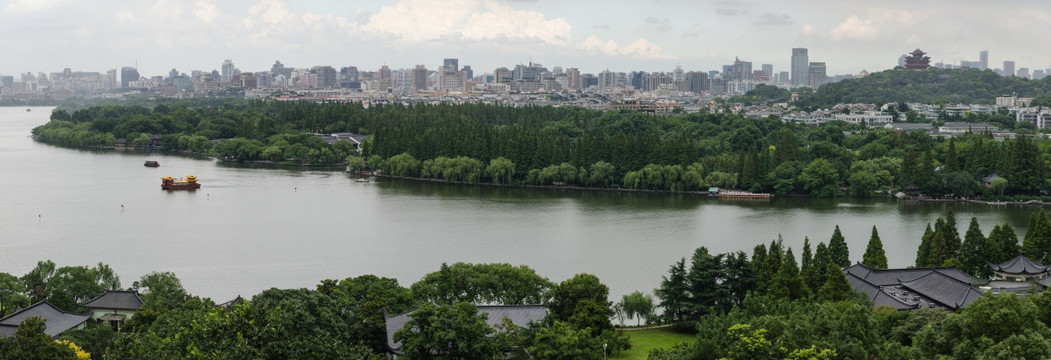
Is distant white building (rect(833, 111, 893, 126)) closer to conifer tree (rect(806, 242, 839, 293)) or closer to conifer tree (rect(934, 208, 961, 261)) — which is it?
conifer tree (rect(934, 208, 961, 261))

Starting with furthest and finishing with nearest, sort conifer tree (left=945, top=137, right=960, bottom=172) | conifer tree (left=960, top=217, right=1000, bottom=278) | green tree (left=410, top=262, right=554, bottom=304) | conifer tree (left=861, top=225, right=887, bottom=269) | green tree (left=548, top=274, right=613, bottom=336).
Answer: conifer tree (left=945, top=137, right=960, bottom=172), conifer tree (left=960, top=217, right=1000, bottom=278), conifer tree (left=861, top=225, right=887, bottom=269), green tree (left=410, top=262, right=554, bottom=304), green tree (left=548, top=274, right=613, bottom=336)

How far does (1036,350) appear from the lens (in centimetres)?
838

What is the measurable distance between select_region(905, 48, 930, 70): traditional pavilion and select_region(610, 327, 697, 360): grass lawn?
6829 cm

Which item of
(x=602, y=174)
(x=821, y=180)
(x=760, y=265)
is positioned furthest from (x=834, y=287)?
(x=602, y=174)

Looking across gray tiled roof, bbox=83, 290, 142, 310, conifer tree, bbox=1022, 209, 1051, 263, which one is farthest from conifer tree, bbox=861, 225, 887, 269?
gray tiled roof, bbox=83, 290, 142, 310

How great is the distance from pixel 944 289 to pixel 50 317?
10.9 m

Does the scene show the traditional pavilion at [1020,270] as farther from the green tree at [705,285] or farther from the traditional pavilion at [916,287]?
the green tree at [705,285]

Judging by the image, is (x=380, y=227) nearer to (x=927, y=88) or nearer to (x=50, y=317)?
(x=50, y=317)

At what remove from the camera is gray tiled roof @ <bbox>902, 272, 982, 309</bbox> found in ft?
41.3

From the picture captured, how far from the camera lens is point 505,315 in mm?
11352

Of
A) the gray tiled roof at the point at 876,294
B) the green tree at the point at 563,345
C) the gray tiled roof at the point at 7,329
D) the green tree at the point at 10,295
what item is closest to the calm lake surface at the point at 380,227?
the green tree at the point at 10,295

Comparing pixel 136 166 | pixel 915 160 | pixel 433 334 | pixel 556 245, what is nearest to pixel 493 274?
pixel 433 334

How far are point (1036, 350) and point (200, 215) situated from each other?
59.3ft

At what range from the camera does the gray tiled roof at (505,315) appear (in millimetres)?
10883
